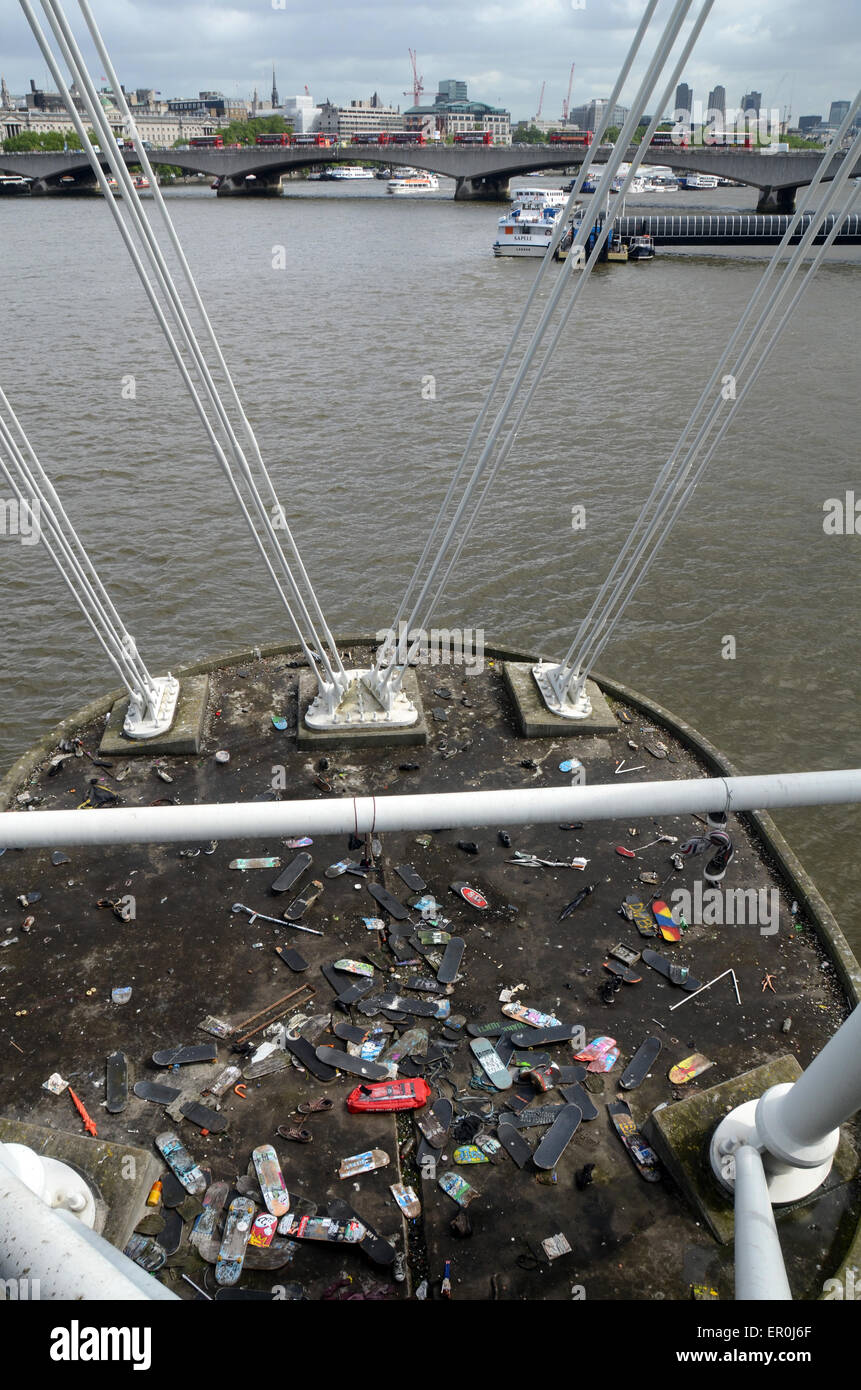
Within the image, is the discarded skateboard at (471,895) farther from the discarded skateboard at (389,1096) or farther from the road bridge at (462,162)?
the road bridge at (462,162)

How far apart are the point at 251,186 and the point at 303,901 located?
7439 cm

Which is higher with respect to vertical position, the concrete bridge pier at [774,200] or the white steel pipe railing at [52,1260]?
the concrete bridge pier at [774,200]

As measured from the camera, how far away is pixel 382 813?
2.75 metres

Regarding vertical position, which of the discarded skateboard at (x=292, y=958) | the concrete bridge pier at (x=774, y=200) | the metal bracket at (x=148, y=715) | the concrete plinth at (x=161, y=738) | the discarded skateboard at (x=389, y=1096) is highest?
the concrete bridge pier at (x=774, y=200)

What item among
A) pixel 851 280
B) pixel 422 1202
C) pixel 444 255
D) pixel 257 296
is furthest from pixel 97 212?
pixel 422 1202

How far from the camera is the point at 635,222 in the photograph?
44.1 m

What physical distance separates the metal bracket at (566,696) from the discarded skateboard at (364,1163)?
13.4 ft

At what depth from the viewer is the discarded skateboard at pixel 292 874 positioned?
6031mm

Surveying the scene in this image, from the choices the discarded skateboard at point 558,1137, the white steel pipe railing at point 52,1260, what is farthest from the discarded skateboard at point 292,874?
the white steel pipe railing at point 52,1260

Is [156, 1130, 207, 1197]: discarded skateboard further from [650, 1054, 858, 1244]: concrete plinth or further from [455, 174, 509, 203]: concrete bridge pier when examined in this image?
[455, 174, 509, 203]: concrete bridge pier

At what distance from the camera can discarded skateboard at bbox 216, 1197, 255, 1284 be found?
3957mm

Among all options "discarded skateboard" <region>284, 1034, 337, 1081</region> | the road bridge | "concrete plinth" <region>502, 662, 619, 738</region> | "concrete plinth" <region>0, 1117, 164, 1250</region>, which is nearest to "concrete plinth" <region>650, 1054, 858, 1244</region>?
"discarded skateboard" <region>284, 1034, 337, 1081</region>

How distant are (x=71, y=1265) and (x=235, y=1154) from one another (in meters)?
3.35
